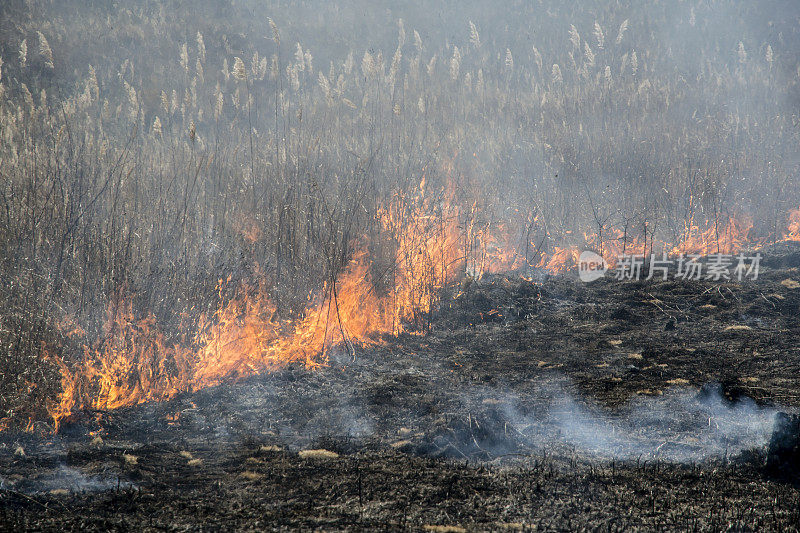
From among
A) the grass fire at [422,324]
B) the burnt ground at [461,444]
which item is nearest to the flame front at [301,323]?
the grass fire at [422,324]

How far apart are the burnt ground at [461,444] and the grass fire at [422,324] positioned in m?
0.02

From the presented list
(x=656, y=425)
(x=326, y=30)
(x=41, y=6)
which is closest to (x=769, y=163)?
(x=656, y=425)

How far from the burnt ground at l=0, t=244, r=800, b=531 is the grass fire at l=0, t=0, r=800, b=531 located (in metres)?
0.02

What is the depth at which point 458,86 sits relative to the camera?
11312mm

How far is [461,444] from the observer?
2.93m

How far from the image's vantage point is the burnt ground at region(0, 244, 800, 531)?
223cm

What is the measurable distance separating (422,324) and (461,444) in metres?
2.34

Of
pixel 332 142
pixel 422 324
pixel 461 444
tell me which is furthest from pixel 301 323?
pixel 332 142

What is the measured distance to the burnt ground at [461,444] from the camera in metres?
2.23

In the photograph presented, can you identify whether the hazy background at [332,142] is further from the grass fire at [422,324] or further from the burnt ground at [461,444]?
the burnt ground at [461,444]

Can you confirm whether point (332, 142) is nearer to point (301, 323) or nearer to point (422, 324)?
point (422, 324)

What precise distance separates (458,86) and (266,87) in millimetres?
4601

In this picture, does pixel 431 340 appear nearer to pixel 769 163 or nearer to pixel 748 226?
pixel 748 226

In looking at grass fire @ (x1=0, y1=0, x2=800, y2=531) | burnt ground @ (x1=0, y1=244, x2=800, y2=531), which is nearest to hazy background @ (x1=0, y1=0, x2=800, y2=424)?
grass fire @ (x1=0, y1=0, x2=800, y2=531)
